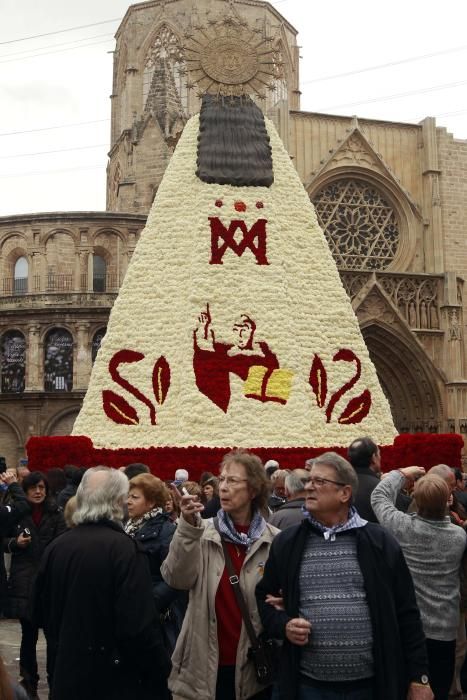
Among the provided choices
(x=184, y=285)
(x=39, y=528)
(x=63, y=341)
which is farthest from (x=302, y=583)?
(x=63, y=341)

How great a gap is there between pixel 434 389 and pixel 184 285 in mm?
17442

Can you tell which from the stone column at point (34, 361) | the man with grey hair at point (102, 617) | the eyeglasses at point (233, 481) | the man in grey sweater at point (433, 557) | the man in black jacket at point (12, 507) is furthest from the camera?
the stone column at point (34, 361)

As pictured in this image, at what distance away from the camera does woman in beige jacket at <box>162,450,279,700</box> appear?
4.02 m

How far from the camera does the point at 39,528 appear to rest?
710 cm

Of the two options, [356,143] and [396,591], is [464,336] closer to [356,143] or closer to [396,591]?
[356,143]

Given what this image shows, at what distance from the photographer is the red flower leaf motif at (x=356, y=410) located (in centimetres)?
1341

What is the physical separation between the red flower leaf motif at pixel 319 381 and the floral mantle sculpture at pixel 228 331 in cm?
2

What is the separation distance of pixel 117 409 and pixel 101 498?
929cm

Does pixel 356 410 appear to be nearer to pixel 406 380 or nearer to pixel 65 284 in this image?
pixel 406 380

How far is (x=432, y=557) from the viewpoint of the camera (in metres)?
4.78

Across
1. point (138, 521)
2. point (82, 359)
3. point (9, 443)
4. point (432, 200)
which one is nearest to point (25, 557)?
point (138, 521)

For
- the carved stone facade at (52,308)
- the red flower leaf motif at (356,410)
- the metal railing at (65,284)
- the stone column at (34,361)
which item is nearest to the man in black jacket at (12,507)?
the red flower leaf motif at (356,410)

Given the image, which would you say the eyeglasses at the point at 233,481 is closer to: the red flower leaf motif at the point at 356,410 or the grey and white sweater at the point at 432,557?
the grey and white sweater at the point at 432,557

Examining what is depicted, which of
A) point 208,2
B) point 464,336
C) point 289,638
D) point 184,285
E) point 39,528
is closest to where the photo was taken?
point 289,638
